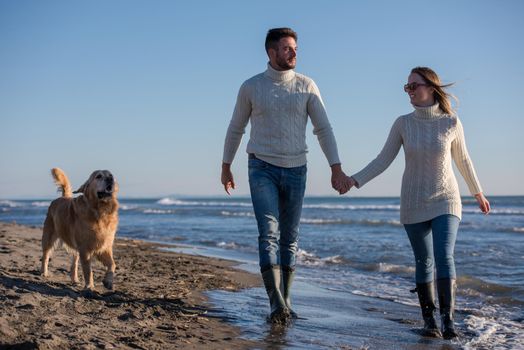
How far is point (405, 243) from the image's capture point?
39.8ft

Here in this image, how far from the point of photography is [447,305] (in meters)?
4.12

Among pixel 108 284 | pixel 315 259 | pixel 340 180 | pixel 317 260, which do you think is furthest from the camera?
pixel 315 259

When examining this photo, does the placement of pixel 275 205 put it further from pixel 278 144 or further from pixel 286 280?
pixel 286 280

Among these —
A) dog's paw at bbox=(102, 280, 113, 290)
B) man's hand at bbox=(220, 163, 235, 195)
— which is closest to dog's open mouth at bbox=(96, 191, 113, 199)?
dog's paw at bbox=(102, 280, 113, 290)

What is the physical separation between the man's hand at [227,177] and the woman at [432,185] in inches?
37.0

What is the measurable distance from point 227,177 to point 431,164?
1.54 metres

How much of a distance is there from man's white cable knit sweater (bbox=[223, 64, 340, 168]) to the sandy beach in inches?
51.2

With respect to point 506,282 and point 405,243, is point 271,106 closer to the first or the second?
point 506,282

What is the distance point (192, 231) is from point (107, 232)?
1106 centimetres

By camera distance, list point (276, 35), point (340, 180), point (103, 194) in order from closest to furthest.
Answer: point (276, 35) < point (340, 180) < point (103, 194)

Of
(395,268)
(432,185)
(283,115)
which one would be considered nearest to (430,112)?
(432,185)

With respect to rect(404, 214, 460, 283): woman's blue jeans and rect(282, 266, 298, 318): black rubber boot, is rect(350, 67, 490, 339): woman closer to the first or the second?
rect(404, 214, 460, 283): woman's blue jeans

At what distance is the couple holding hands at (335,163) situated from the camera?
165 inches

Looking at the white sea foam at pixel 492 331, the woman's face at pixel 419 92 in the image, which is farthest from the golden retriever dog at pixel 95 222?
the white sea foam at pixel 492 331
